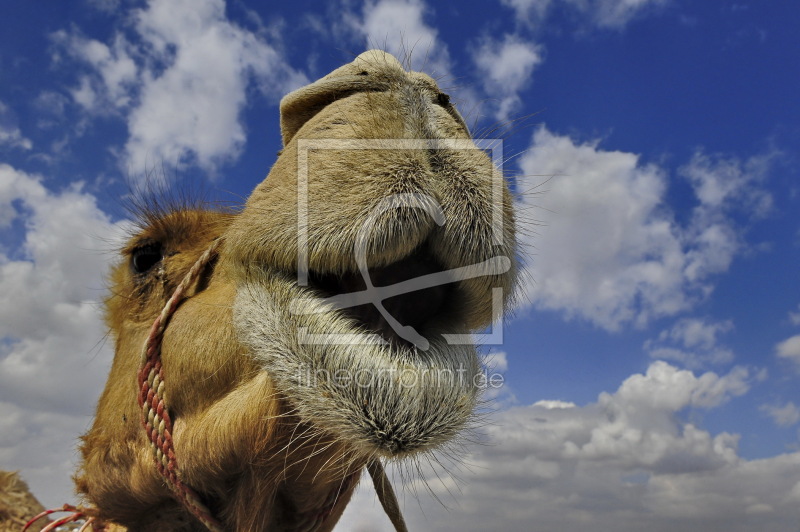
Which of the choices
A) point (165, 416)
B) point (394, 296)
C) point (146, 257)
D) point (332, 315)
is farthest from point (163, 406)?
point (394, 296)

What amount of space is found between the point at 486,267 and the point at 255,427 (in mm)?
1082

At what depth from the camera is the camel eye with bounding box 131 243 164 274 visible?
327cm

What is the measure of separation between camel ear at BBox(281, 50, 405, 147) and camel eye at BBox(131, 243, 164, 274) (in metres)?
1.19

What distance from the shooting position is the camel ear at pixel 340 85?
2260 mm

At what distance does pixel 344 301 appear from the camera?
2.11 meters

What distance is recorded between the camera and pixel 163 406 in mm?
2723

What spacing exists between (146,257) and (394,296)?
5.80 ft

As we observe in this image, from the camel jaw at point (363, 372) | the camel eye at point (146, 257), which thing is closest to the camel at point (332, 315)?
the camel jaw at point (363, 372)

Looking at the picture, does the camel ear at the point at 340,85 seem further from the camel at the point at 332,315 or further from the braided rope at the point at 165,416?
the braided rope at the point at 165,416

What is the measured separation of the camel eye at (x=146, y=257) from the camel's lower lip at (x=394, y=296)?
4.93 ft

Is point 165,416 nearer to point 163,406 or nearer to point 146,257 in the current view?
point 163,406

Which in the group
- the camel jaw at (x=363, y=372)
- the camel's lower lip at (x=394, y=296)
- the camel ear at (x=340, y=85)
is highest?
the camel ear at (x=340, y=85)

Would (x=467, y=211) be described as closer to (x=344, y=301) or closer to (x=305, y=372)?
(x=344, y=301)

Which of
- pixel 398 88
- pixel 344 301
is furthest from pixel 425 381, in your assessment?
pixel 398 88
